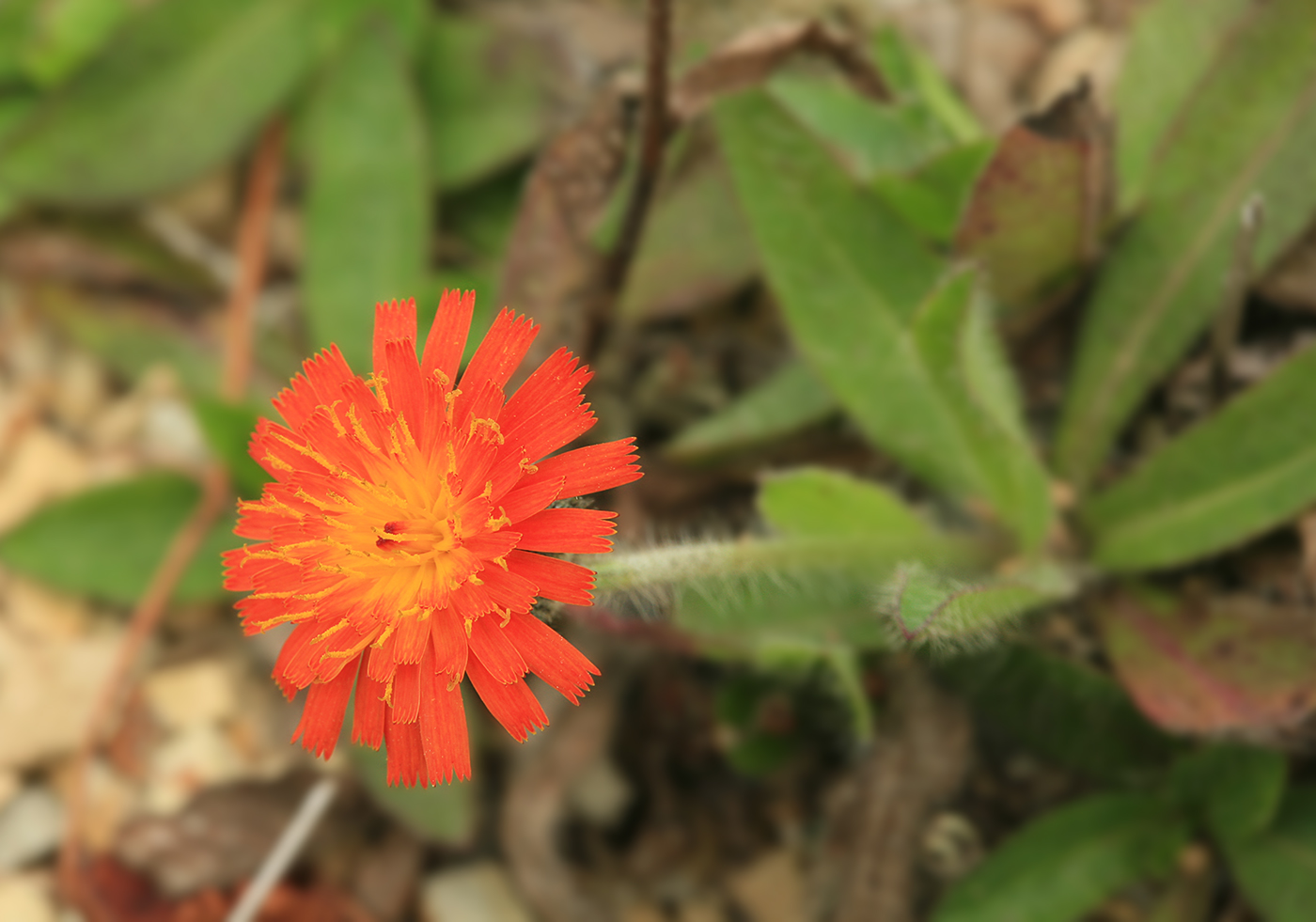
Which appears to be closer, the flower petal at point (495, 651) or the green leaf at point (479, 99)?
the flower petal at point (495, 651)

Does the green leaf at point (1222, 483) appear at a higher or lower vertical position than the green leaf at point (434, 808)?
higher

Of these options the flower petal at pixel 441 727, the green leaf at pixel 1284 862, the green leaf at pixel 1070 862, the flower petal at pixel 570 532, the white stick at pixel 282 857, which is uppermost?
the flower petal at pixel 570 532

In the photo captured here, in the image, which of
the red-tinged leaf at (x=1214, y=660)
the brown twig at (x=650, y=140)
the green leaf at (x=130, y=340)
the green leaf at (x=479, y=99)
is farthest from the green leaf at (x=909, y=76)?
the green leaf at (x=130, y=340)

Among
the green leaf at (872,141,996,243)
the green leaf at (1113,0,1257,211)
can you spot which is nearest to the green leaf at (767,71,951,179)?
the green leaf at (872,141,996,243)

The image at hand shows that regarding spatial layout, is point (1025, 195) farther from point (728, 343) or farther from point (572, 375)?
point (572, 375)

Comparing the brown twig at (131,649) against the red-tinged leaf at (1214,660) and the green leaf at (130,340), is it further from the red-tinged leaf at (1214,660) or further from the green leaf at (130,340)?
the red-tinged leaf at (1214,660)

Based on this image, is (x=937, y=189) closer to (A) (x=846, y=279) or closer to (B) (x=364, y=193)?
(A) (x=846, y=279)

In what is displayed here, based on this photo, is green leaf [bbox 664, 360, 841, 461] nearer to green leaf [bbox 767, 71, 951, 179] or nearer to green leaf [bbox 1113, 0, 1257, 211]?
green leaf [bbox 767, 71, 951, 179]

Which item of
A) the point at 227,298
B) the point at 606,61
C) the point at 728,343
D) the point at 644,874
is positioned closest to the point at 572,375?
the point at 728,343
